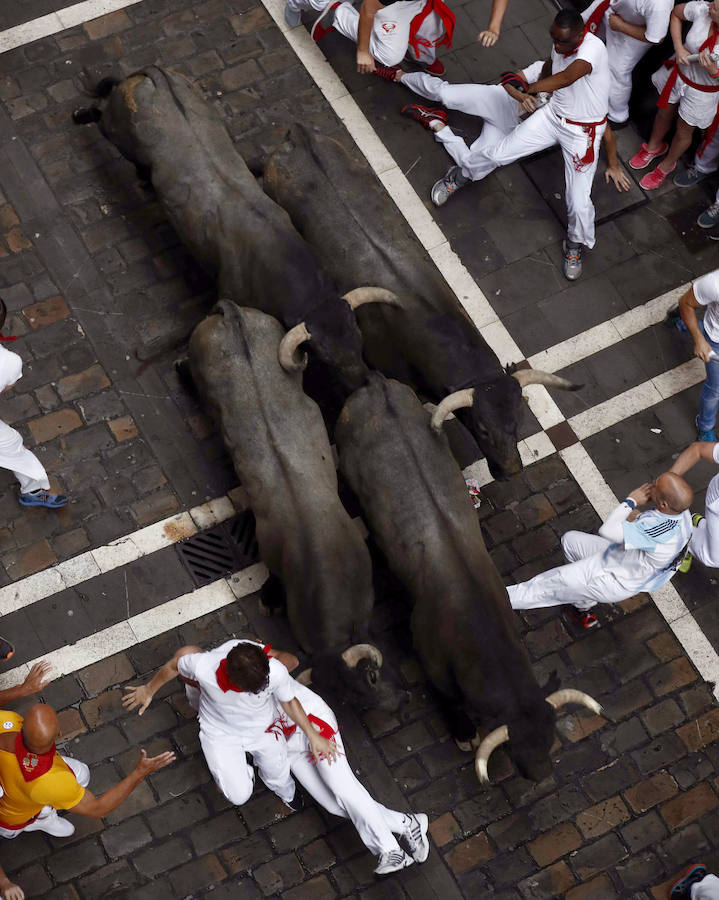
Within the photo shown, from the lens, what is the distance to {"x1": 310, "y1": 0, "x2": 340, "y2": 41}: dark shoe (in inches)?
552

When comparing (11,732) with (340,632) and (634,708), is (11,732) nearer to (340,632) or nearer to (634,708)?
(340,632)

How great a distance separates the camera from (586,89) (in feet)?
40.3

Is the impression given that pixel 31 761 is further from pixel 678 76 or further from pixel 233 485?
pixel 678 76

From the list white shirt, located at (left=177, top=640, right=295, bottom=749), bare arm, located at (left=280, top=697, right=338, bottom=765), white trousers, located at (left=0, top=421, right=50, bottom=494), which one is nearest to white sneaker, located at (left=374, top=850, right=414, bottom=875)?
bare arm, located at (left=280, top=697, right=338, bottom=765)

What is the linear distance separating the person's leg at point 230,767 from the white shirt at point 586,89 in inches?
308

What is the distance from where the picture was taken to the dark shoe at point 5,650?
11.0 m

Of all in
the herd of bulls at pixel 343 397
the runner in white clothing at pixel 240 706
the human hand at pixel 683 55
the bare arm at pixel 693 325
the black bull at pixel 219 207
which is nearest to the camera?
the runner in white clothing at pixel 240 706

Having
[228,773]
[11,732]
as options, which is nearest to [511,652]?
[228,773]

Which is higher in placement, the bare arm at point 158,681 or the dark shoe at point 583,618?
the bare arm at point 158,681

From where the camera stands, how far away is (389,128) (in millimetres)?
14055

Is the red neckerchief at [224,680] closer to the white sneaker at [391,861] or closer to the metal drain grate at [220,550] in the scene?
the white sneaker at [391,861]

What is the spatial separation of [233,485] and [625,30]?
23.8 feet

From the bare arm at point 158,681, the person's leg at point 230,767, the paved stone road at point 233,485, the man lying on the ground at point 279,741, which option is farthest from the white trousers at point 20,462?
the person's leg at point 230,767

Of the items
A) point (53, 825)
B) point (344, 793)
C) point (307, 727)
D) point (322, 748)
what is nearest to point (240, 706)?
point (307, 727)
